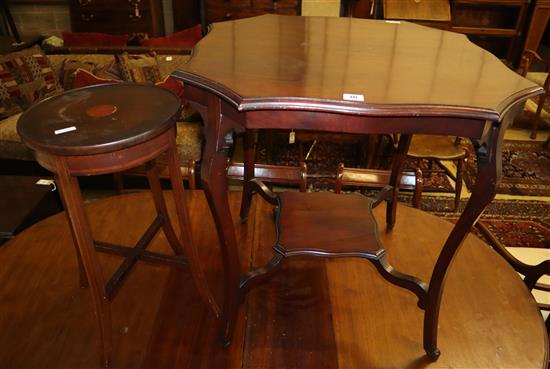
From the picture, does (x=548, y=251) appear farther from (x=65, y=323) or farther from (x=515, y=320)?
(x=65, y=323)

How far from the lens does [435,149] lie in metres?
Result: 2.62

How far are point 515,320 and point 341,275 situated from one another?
0.53 meters

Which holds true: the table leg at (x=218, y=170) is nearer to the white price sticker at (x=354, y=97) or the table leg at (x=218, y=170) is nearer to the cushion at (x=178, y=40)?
the white price sticker at (x=354, y=97)

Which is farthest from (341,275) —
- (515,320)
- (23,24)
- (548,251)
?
(23,24)

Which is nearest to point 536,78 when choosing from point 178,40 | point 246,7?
point 246,7

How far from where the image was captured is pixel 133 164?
3.33ft

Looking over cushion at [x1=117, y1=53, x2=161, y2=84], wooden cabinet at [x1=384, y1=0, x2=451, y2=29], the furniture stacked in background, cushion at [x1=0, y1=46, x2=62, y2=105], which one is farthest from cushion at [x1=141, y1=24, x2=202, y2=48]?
wooden cabinet at [x1=384, y1=0, x2=451, y2=29]

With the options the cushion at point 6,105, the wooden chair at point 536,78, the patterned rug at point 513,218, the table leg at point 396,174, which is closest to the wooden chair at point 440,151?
the patterned rug at point 513,218

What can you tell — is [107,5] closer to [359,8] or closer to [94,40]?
[94,40]

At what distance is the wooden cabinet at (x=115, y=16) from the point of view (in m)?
4.09

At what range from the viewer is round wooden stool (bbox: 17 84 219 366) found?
3.16 feet

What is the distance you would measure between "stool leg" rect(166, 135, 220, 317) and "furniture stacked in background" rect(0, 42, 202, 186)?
4.61 feet

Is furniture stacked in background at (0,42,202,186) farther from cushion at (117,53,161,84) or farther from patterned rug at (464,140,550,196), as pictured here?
patterned rug at (464,140,550,196)

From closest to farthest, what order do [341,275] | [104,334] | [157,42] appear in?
[104,334] → [341,275] → [157,42]
